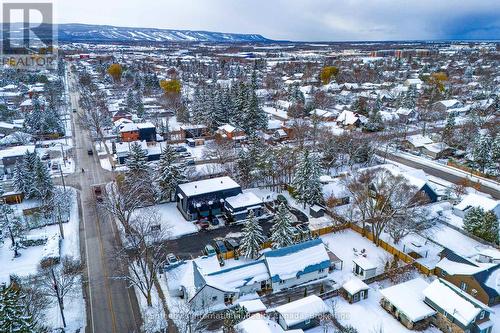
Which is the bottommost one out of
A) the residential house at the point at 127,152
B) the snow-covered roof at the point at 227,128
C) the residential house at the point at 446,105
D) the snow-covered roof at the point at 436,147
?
the residential house at the point at 127,152

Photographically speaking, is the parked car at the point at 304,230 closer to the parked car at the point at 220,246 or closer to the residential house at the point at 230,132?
the parked car at the point at 220,246

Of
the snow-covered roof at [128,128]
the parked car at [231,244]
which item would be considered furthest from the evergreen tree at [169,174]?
the snow-covered roof at [128,128]

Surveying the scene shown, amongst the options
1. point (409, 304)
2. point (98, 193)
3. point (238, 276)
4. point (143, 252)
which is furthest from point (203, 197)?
point (409, 304)

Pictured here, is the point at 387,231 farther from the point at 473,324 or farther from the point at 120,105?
the point at 120,105

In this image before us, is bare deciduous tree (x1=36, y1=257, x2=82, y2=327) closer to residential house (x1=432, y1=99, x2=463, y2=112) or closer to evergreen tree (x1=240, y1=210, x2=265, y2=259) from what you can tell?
evergreen tree (x1=240, y1=210, x2=265, y2=259)

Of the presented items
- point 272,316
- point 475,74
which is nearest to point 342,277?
point 272,316
